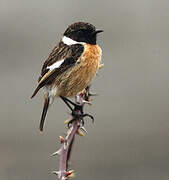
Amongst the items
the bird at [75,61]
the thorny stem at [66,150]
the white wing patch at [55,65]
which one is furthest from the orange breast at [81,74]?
the thorny stem at [66,150]

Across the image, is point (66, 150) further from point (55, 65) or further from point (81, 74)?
point (81, 74)

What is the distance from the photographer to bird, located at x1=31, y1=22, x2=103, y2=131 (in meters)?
5.39

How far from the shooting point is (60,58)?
17.5 ft

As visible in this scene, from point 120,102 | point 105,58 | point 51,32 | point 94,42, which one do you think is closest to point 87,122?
point 120,102

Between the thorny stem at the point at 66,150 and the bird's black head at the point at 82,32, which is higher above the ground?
the bird's black head at the point at 82,32

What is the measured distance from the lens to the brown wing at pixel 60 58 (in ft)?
16.8

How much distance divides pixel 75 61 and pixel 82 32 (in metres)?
0.23

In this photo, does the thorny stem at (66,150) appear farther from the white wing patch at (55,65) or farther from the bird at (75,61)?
the bird at (75,61)

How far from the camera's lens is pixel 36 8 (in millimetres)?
12164

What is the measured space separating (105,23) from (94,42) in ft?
20.8

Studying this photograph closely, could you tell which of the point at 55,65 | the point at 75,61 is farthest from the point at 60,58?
the point at 75,61

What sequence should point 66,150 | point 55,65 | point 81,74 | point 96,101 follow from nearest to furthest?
point 66,150 → point 55,65 → point 81,74 → point 96,101

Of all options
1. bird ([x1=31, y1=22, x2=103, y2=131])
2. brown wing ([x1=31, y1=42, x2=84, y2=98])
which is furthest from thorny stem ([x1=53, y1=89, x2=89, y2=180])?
bird ([x1=31, y1=22, x2=103, y2=131])

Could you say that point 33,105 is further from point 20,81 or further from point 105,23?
point 105,23
